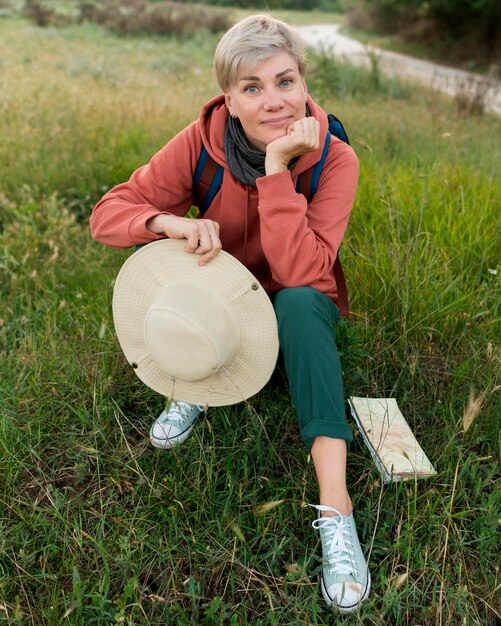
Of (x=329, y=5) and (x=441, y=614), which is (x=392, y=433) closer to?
(x=441, y=614)

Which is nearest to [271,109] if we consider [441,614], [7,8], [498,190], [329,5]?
[441,614]

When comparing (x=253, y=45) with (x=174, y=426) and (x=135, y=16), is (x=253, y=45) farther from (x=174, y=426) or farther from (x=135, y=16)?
(x=135, y=16)

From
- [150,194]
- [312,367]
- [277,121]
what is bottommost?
[312,367]

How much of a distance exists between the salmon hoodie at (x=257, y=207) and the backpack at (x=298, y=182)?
0.03 m

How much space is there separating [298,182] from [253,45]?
51cm

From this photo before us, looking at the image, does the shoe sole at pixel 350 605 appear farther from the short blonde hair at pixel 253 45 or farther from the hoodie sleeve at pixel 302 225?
the short blonde hair at pixel 253 45

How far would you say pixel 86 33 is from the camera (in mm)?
17984

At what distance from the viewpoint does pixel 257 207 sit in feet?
7.64

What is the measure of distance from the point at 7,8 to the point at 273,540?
1107 inches

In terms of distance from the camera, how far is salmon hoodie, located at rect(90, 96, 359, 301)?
6.93ft

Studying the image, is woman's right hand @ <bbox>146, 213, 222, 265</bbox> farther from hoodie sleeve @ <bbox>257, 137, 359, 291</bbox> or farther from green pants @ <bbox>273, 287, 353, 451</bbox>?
green pants @ <bbox>273, 287, 353, 451</bbox>

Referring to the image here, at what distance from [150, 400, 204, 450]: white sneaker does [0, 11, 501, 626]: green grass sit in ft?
0.15

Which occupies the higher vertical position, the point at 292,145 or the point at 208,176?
the point at 292,145

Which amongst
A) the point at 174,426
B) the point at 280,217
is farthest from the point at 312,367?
the point at 174,426
